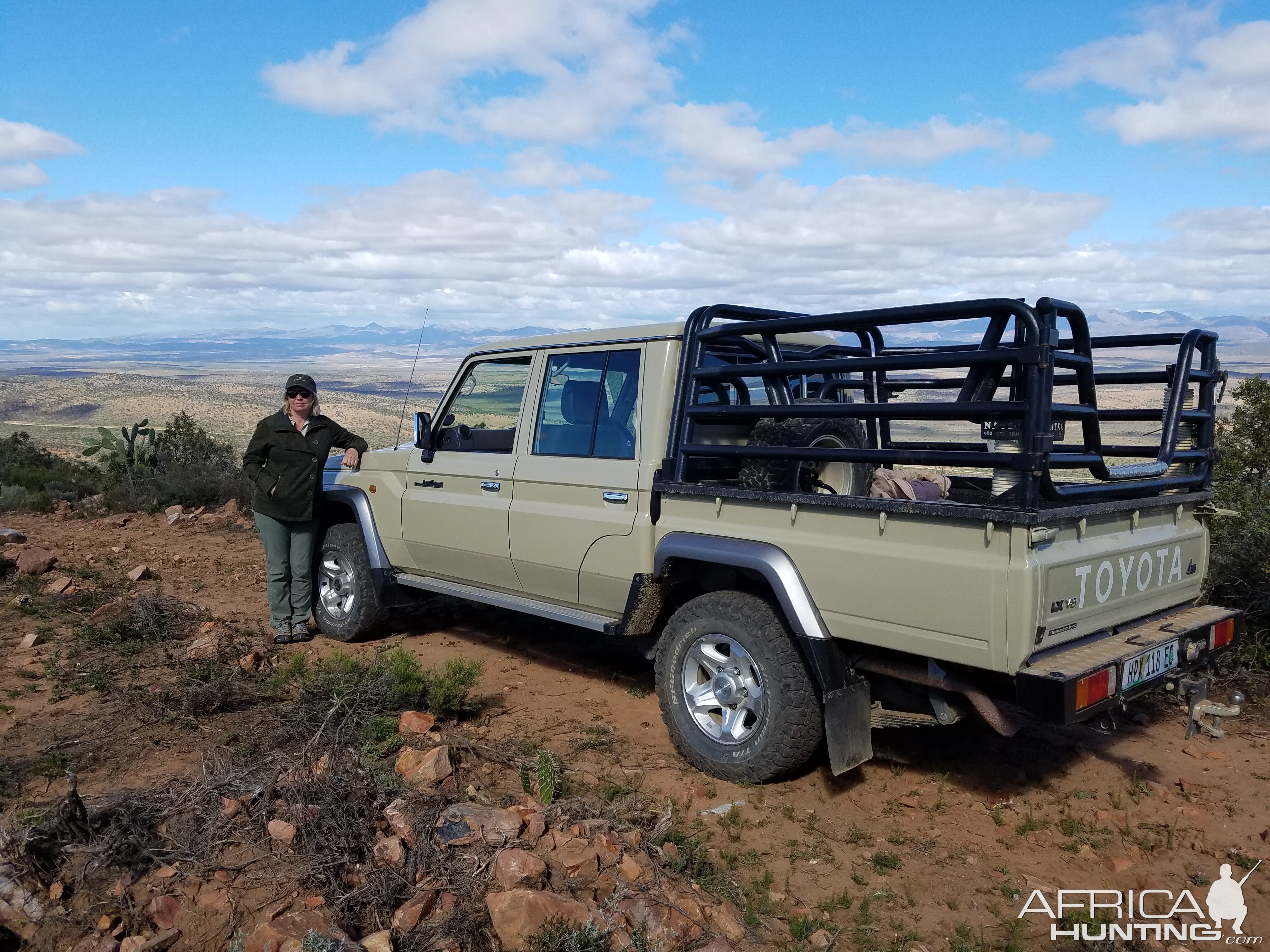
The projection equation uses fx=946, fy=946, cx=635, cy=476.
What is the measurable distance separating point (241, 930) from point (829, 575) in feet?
7.78

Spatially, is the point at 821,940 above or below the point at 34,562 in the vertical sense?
below

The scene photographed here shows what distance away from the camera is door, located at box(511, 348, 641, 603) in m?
4.67

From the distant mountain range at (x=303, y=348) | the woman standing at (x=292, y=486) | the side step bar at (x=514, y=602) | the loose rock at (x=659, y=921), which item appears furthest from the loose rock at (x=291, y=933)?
the distant mountain range at (x=303, y=348)

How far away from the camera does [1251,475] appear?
6840mm

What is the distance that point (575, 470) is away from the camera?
487 centimetres

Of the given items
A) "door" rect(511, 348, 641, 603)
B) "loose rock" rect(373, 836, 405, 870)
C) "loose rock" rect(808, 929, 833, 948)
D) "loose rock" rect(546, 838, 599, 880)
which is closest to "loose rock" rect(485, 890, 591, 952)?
"loose rock" rect(546, 838, 599, 880)

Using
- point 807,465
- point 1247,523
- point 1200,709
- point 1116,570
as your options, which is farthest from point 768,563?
Answer: point 1247,523

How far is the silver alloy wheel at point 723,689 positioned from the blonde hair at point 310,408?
3.37 m

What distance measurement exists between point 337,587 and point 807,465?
3.75 metres

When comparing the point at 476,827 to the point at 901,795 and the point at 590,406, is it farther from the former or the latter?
the point at 590,406

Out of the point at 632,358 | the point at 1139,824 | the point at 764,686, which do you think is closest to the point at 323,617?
the point at 632,358

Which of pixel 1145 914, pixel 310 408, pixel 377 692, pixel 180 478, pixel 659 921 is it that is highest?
pixel 310 408

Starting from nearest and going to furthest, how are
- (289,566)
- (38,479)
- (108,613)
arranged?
(289,566)
(108,613)
(38,479)

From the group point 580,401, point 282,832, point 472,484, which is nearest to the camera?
point 282,832
